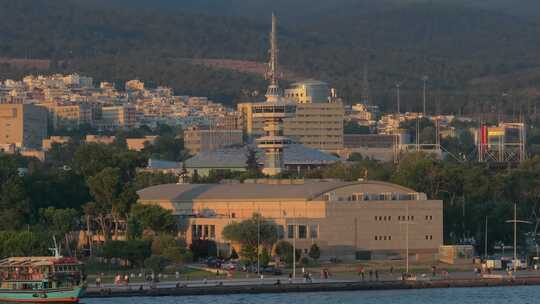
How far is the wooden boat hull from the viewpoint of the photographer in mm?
93812

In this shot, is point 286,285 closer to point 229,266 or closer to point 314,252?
point 229,266

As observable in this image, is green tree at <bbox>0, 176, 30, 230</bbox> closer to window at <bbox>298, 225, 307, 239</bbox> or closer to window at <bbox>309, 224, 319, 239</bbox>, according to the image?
window at <bbox>298, 225, 307, 239</bbox>

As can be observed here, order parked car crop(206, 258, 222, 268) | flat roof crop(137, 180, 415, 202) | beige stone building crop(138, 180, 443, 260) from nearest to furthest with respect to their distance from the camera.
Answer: parked car crop(206, 258, 222, 268) < beige stone building crop(138, 180, 443, 260) < flat roof crop(137, 180, 415, 202)

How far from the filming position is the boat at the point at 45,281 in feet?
309

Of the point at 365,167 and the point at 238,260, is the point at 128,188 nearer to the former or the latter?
the point at 238,260

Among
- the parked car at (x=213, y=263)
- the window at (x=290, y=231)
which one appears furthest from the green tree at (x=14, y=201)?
the window at (x=290, y=231)

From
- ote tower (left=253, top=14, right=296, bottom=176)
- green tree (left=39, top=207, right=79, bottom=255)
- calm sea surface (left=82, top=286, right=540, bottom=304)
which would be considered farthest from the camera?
ote tower (left=253, top=14, right=296, bottom=176)

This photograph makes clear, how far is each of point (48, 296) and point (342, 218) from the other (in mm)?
34203

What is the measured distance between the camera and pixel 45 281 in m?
94.4

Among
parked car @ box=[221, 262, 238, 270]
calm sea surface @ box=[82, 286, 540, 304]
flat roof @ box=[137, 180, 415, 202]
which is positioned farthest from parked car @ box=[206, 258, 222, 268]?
calm sea surface @ box=[82, 286, 540, 304]

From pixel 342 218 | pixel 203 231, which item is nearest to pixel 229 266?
pixel 203 231

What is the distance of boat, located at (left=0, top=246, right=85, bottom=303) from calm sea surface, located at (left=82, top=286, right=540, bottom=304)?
1.91 meters

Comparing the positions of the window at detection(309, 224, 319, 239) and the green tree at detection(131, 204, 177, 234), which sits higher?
the green tree at detection(131, 204, 177, 234)

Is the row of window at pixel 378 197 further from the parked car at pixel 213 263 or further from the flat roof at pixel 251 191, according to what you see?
the parked car at pixel 213 263
